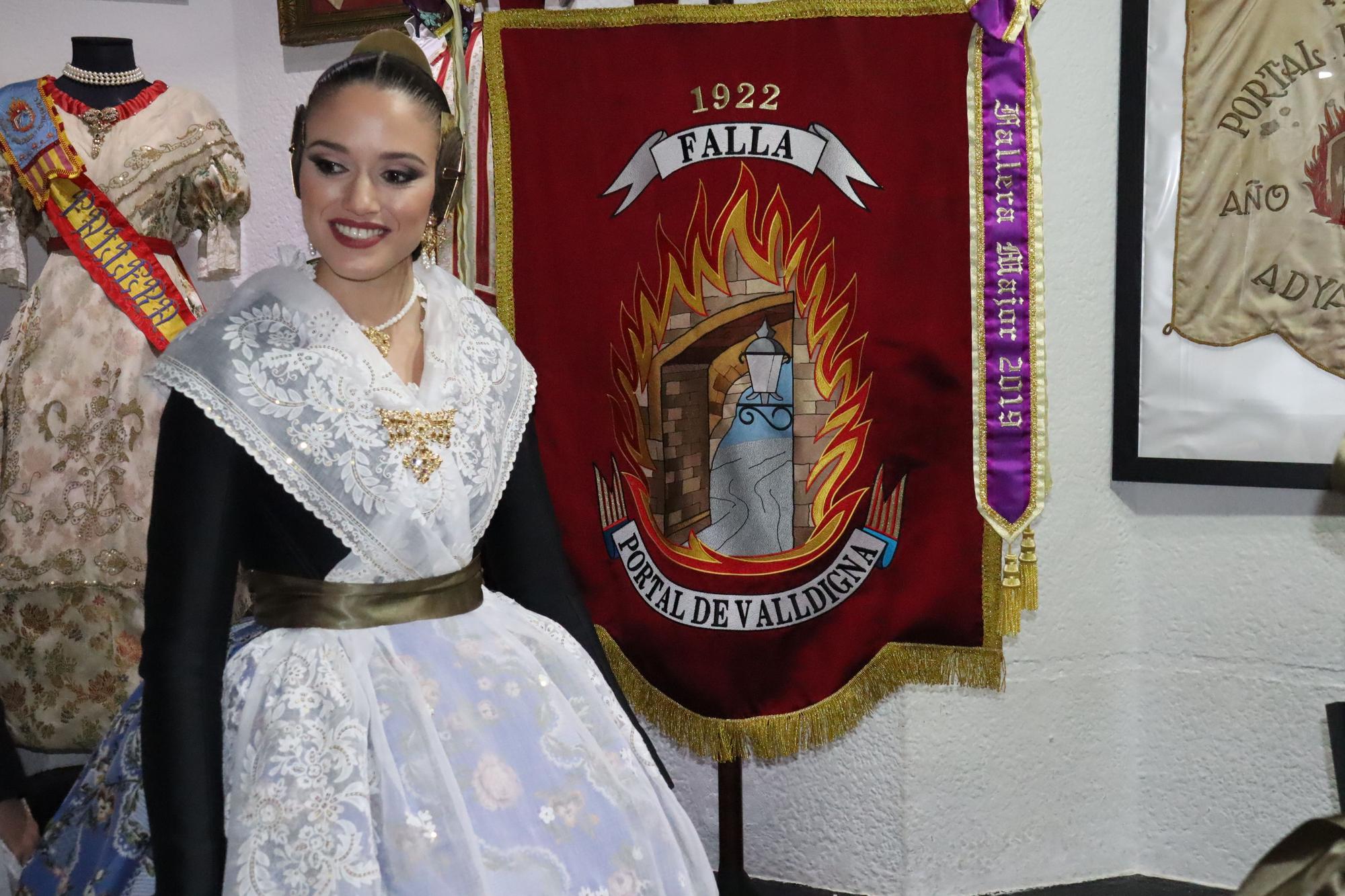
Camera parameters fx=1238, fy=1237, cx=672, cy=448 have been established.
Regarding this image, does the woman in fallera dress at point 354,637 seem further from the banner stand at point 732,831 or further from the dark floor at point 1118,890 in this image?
the dark floor at point 1118,890

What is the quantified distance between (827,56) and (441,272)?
2.99 ft

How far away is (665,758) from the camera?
2.36m

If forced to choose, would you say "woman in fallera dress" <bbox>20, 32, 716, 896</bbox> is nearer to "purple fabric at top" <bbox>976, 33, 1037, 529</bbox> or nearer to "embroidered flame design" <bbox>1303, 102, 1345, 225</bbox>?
"purple fabric at top" <bbox>976, 33, 1037, 529</bbox>

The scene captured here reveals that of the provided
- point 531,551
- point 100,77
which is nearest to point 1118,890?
point 531,551

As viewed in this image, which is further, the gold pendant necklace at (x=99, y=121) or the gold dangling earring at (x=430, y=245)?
the gold pendant necklace at (x=99, y=121)

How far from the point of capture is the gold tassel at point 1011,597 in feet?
6.63

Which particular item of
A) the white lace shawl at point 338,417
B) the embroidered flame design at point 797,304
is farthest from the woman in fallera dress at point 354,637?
the embroidered flame design at point 797,304

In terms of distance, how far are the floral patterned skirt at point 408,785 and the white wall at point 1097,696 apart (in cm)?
115

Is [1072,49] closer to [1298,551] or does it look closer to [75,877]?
[1298,551]

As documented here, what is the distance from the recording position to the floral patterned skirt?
3.28 ft

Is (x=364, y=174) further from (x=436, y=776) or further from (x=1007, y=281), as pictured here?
(x=1007, y=281)

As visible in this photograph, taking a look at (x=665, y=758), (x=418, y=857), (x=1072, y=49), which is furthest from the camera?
(x=665, y=758)

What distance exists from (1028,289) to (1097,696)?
0.77 m

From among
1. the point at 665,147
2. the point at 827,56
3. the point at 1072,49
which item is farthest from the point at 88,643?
the point at 1072,49
